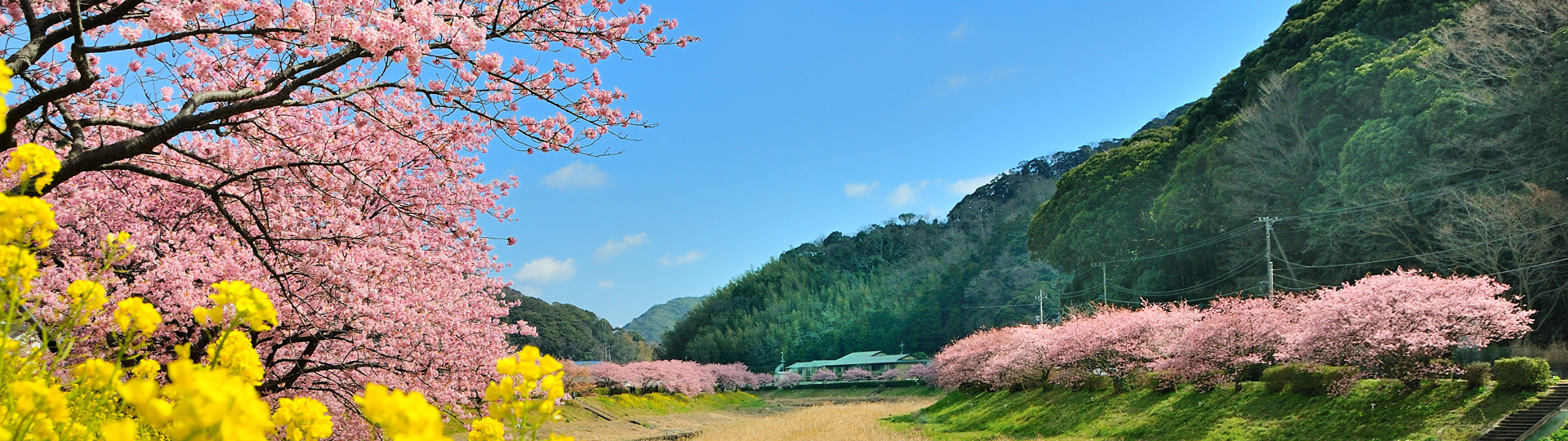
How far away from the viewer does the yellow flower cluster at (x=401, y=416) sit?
45.2 inches

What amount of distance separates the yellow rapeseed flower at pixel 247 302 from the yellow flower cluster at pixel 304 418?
0.96 feet

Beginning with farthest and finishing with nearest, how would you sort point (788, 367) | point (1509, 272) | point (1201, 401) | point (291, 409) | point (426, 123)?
point (788, 367) < point (1509, 272) < point (1201, 401) < point (426, 123) < point (291, 409)

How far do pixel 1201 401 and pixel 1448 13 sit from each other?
1672 centimetres

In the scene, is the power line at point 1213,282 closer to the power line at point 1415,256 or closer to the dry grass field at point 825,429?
the power line at point 1415,256

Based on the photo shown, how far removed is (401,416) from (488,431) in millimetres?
1226

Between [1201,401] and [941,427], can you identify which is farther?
[941,427]

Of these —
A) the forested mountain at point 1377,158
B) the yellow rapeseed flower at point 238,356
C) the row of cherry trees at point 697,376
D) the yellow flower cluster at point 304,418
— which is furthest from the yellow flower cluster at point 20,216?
the row of cherry trees at point 697,376

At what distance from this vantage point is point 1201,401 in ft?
57.1

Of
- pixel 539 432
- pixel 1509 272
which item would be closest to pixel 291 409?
pixel 539 432

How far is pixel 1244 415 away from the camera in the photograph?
1562cm

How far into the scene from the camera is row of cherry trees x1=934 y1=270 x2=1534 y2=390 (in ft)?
42.9

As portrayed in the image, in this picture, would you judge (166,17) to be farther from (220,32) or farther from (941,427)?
(941,427)

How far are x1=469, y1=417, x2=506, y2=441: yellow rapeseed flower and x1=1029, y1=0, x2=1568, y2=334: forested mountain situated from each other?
916 inches

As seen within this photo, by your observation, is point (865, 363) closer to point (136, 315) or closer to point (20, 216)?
point (136, 315)
